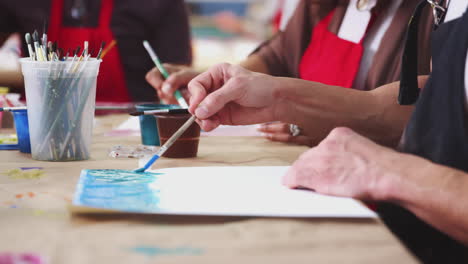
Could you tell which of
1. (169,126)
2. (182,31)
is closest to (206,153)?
(169,126)

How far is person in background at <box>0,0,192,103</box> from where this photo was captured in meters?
2.23

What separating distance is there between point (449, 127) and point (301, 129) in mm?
499

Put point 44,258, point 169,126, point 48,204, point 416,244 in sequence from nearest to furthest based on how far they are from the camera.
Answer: point 44,258, point 48,204, point 416,244, point 169,126

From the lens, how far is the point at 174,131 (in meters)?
1.01

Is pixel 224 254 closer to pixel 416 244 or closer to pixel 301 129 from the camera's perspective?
pixel 416 244

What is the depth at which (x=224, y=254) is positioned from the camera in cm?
52

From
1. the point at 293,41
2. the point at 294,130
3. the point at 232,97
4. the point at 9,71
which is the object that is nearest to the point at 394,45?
the point at 294,130

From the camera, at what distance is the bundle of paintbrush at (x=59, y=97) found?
0.92m

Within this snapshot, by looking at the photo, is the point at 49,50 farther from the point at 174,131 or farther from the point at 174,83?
the point at 174,83

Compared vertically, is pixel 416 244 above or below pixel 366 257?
below

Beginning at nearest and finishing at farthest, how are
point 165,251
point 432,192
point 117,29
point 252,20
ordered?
point 165,251, point 432,192, point 117,29, point 252,20

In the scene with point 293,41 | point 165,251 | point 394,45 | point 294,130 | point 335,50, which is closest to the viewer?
point 165,251

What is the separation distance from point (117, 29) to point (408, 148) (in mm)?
1730

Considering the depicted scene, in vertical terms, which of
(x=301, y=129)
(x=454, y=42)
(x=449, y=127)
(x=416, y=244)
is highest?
(x=454, y=42)
